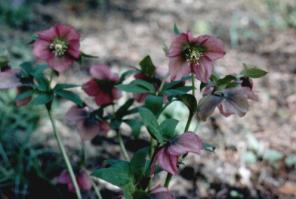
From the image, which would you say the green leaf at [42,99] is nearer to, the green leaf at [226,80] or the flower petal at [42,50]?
the flower petal at [42,50]

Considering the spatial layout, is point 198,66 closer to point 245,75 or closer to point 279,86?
point 245,75

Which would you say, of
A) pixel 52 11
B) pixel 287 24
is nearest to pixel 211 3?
pixel 287 24

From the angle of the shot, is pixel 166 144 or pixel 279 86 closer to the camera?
pixel 166 144

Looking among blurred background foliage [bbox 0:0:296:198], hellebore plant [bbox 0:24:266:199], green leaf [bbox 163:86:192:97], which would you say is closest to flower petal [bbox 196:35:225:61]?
hellebore plant [bbox 0:24:266:199]

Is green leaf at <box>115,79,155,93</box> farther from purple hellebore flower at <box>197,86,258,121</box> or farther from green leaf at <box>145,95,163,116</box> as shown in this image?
purple hellebore flower at <box>197,86,258,121</box>

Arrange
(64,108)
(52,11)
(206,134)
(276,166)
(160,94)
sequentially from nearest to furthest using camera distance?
(160,94)
(276,166)
(206,134)
(64,108)
(52,11)

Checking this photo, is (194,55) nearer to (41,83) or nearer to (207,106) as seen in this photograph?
(207,106)

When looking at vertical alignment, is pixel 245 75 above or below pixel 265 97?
above

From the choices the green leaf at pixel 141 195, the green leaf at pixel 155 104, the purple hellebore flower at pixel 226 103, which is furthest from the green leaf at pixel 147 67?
the green leaf at pixel 141 195
